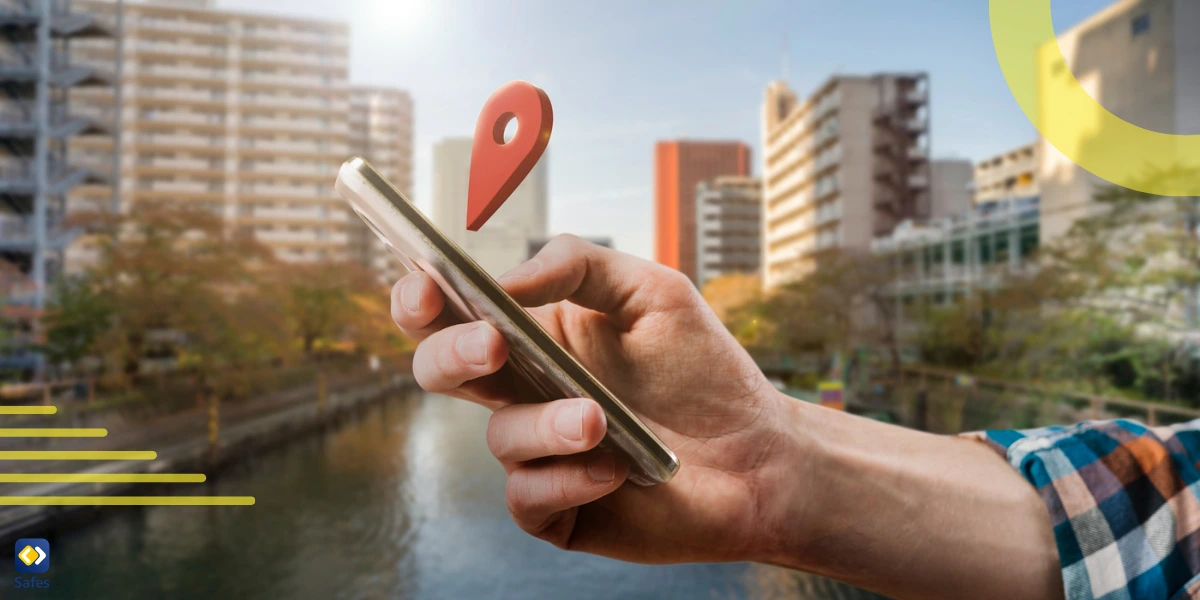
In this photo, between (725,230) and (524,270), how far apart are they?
3659 mm

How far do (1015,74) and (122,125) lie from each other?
5556 mm

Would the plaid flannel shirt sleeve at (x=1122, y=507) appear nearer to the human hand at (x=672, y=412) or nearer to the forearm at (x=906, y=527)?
the forearm at (x=906, y=527)

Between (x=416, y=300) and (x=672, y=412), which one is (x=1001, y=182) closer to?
(x=672, y=412)

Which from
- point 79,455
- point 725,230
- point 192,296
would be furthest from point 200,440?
point 725,230

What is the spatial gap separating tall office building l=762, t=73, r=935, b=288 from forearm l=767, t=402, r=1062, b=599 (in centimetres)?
385

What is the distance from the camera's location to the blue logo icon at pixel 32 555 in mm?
1266

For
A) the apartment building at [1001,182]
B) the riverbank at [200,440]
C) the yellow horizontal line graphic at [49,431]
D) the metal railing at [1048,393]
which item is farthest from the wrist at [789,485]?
the apartment building at [1001,182]

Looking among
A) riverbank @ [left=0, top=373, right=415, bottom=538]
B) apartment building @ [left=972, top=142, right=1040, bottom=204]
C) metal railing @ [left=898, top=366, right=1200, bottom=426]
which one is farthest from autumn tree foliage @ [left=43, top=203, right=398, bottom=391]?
apartment building @ [left=972, top=142, right=1040, bottom=204]

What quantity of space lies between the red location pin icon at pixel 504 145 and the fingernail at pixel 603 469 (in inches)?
5.6

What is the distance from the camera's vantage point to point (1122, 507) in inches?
19.1

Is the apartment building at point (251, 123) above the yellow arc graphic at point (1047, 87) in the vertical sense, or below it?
above

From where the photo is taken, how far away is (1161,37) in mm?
3398

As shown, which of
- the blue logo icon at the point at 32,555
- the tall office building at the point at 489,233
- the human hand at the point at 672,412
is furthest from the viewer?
the tall office building at the point at 489,233

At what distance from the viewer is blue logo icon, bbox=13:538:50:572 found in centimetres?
127
